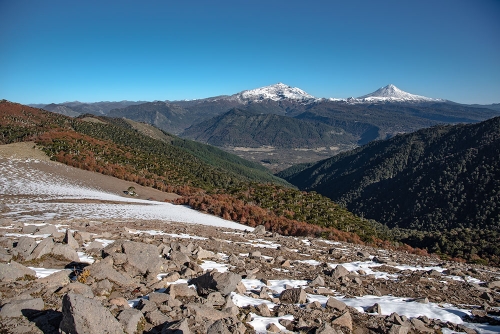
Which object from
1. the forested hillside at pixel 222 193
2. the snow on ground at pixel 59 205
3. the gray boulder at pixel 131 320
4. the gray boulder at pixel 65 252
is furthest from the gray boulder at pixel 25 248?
the forested hillside at pixel 222 193

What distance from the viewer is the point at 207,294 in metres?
7.30

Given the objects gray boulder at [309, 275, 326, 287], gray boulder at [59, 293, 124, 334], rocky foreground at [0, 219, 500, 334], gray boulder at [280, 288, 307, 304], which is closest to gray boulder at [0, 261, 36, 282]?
rocky foreground at [0, 219, 500, 334]

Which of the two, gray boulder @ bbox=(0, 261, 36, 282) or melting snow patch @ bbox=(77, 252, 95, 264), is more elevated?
gray boulder @ bbox=(0, 261, 36, 282)

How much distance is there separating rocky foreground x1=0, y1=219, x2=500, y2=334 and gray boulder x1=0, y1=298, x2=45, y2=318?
0.02 m

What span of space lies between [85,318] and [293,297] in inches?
195

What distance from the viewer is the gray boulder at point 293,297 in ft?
25.2

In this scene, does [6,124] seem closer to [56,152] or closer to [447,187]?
[56,152]

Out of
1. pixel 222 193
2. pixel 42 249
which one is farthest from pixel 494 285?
pixel 222 193

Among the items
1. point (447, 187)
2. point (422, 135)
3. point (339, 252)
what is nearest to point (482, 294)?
point (339, 252)

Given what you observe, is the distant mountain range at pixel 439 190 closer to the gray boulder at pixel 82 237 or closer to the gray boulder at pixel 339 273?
the gray boulder at pixel 339 273

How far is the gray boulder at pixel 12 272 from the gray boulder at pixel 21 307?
1.60m

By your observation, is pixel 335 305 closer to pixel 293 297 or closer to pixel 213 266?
pixel 293 297

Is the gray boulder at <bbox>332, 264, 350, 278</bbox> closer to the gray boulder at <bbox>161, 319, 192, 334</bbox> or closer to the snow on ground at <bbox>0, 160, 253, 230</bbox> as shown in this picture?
the gray boulder at <bbox>161, 319, 192, 334</bbox>

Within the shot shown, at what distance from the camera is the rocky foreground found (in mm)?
5441
